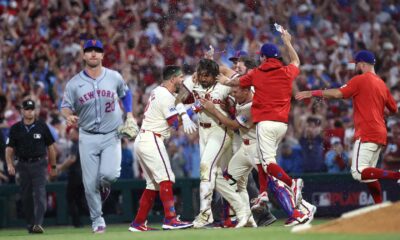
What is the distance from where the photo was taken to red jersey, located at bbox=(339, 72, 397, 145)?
13828mm

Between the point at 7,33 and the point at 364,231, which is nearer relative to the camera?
the point at 364,231

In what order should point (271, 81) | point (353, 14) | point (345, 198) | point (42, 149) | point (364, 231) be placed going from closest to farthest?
point (364, 231)
point (271, 81)
point (42, 149)
point (345, 198)
point (353, 14)

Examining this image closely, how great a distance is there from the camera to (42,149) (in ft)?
53.5

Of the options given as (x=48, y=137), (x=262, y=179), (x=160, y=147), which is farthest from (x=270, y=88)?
(x=48, y=137)

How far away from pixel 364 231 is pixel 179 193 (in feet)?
28.3

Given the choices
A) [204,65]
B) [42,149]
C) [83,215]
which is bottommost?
[83,215]

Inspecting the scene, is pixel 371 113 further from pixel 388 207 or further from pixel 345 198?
pixel 345 198

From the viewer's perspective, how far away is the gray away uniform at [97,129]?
43.5 ft

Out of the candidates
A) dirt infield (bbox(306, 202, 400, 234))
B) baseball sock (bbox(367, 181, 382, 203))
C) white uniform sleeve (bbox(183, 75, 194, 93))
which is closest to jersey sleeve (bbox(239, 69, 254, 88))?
white uniform sleeve (bbox(183, 75, 194, 93))

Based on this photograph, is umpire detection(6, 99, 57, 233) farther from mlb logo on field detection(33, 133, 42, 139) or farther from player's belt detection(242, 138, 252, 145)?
player's belt detection(242, 138, 252, 145)

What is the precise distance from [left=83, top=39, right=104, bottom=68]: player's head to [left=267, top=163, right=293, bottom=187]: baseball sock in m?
2.67

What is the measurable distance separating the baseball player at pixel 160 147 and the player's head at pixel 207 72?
0.30 m

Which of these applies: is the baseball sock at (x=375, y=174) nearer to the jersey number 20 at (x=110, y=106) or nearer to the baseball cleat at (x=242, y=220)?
the baseball cleat at (x=242, y=220)

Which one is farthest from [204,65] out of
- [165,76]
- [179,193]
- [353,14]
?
[353,14]
